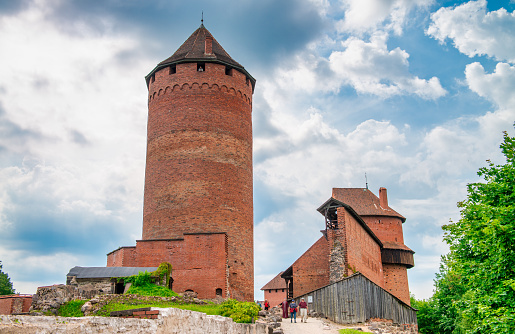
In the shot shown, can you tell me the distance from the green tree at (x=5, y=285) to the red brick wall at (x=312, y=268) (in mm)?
25569

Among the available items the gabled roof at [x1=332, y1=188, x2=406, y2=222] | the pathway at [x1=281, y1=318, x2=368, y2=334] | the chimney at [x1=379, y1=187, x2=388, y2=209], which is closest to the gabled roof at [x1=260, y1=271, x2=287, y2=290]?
the gabled roof at [x1=332, y1=188, x2=406, y2=222]

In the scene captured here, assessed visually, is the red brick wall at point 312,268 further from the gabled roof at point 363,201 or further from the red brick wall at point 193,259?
the gabled roof at point 363,201

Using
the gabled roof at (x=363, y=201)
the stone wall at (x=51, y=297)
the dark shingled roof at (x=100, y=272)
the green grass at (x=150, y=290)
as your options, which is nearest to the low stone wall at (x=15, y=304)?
the stone wall at (x=51, y=297)

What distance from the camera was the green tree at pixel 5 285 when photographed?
39428mm

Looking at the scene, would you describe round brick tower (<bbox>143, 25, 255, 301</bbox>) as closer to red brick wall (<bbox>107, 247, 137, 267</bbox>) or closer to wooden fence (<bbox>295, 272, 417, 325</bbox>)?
red brick wall (<bbox>107, 247, 137, 267</bbox>)

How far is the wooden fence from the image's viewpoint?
2288cm

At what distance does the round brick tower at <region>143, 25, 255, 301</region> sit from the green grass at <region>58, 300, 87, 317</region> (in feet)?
28.8

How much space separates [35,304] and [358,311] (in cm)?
1455

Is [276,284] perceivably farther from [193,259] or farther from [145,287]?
[145,287]

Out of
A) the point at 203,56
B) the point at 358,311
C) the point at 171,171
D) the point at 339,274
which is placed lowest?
the point at 358,311

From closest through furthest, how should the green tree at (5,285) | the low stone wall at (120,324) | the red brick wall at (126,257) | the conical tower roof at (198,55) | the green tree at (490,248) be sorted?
1. the low stone wall at (120,324)
2. the green tree at (490,248)
3. the red brick wall at (126,257)
4. the conical tower roof at (198,55)
5. the green tree at (5,285)

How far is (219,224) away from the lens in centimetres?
2628

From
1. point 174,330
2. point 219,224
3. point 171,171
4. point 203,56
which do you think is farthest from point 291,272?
point 174,330

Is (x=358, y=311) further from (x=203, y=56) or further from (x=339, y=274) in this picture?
(x=203, y=56)
